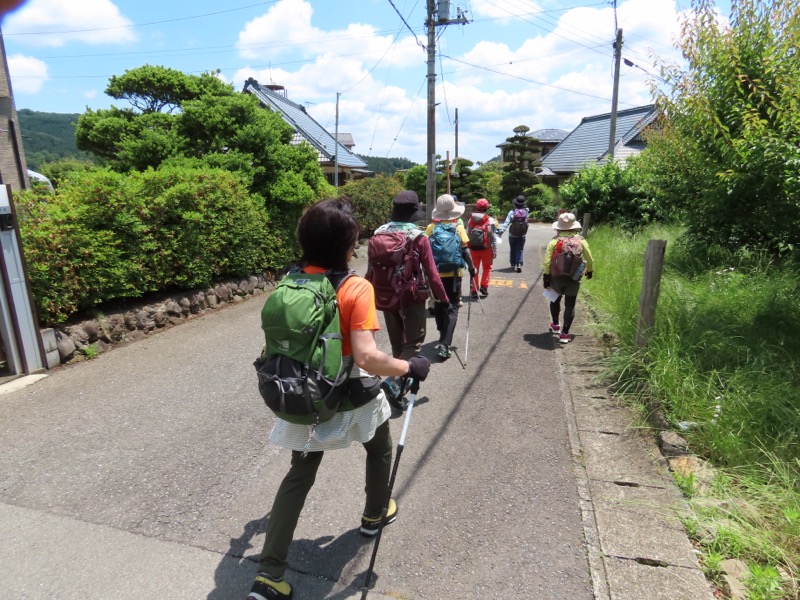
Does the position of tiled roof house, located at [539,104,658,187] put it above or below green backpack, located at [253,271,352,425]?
above

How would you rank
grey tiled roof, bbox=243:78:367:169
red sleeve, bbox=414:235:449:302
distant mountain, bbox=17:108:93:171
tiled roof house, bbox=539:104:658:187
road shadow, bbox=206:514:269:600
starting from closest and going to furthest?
1. road shadow, bbox=206:514:269:600
2. red sleeve, bbox=414:235:449:302
3. grey tiled roof, bbox=243:78:367:169
4. tiled roof house, bbox=539:104:658:187
5. distant mountain, bbox=17:108:93:171

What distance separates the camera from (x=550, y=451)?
3.61 meters

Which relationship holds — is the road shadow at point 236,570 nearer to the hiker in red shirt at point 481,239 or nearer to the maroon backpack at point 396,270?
the maroon backpack at point 396,270

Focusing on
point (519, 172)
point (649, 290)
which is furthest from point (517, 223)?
point (519, 172)

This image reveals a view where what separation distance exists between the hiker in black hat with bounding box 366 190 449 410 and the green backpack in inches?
74.8

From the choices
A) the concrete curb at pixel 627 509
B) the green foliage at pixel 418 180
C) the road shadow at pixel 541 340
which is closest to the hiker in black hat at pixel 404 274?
the concrete curb at pixel 627 509

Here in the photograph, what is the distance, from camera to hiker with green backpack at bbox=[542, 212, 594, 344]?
5.73 m

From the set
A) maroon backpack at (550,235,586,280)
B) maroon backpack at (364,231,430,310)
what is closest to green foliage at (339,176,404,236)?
maroon backpack at (550,235,586,280)

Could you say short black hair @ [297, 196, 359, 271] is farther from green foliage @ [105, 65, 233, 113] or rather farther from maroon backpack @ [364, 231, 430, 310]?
green foliage @ [105, 65, 233, 113]

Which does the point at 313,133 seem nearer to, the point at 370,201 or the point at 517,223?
the point at 370,201

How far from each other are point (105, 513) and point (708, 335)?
4995 millimetres

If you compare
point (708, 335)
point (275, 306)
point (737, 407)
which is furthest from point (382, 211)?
point (275, 306)

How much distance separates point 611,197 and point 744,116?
38.4ft

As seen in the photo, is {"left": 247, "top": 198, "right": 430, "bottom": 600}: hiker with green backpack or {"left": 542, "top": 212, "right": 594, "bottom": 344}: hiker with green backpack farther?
{"left": 542, "top": 212, "right": 594, "bottom": 344}: hiker with green backpack
